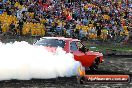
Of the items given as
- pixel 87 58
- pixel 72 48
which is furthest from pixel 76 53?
pixel 87 58

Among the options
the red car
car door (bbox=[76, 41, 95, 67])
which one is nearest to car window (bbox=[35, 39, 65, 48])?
the red car

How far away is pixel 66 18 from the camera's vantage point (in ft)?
90.2

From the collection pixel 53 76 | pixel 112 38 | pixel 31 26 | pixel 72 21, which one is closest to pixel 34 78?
pixel 53 76

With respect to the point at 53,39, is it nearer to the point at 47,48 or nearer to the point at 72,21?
the point at 47,48

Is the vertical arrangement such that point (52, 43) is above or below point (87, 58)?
above

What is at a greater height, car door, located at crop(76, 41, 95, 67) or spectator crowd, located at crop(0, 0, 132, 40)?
spectator crowd, located at crop(0, 0, 132, 40)

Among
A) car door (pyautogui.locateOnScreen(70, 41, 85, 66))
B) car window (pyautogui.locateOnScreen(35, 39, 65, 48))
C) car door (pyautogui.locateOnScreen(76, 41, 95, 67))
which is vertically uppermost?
car window (pyautogui.locateOnScreen(35, 39, 65, 48))

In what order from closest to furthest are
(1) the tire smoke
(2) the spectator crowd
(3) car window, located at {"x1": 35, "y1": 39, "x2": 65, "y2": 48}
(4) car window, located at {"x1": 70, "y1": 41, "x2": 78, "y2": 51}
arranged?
(1) the tire smoke < (3) car window, located at {"x1": 35, "y1": 39, "x2": 65, "y2": 48} < (4) car window, located at {"x1": 70, "y1": 41, "x2": 78, "y2": 51} < (2) the spectator crowd

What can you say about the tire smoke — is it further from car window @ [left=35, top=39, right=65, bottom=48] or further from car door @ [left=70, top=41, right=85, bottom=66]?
car door @ [left=70, top=41, right=85, bottom=66]

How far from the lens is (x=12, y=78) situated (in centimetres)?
1139

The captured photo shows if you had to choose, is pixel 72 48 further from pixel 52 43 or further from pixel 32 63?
pixel 32 63

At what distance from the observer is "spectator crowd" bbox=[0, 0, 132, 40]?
23.8m

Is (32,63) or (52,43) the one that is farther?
(52,43)

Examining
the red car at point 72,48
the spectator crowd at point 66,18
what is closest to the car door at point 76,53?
the red car at point 72,48
